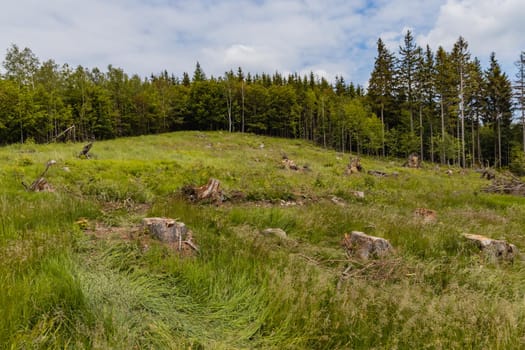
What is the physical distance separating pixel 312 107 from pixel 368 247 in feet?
194

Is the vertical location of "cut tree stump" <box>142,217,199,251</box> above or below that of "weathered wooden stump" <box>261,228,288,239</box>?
above

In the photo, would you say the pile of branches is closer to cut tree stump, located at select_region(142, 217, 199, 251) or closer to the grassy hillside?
the grassy hillside

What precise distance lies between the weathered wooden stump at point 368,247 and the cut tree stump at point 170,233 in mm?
2703

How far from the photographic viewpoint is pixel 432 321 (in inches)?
102

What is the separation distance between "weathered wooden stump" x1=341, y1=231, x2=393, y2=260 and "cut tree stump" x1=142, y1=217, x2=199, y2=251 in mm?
2703

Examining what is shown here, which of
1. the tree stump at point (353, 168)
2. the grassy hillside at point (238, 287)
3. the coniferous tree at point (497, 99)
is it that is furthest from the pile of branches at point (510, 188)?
the coniferous tree at point (497, 99)

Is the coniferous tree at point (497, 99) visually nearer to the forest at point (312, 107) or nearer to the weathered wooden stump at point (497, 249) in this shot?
the forest at point (312, 107)

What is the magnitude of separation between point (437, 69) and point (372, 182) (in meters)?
38.8

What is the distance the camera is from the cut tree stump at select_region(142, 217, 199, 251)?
164 inches

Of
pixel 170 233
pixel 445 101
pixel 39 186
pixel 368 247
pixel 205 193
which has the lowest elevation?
pixel 368 247

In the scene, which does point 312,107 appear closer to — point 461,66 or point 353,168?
point 461,66

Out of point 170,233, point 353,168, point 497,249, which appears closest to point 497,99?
point 353,168

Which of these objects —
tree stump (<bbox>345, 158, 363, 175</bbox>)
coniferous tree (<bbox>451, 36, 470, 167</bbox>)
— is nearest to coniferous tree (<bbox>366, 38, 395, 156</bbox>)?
coniferous tree (<bbox>451, 36, 470, 167</bbox>)

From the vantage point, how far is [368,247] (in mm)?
4645
